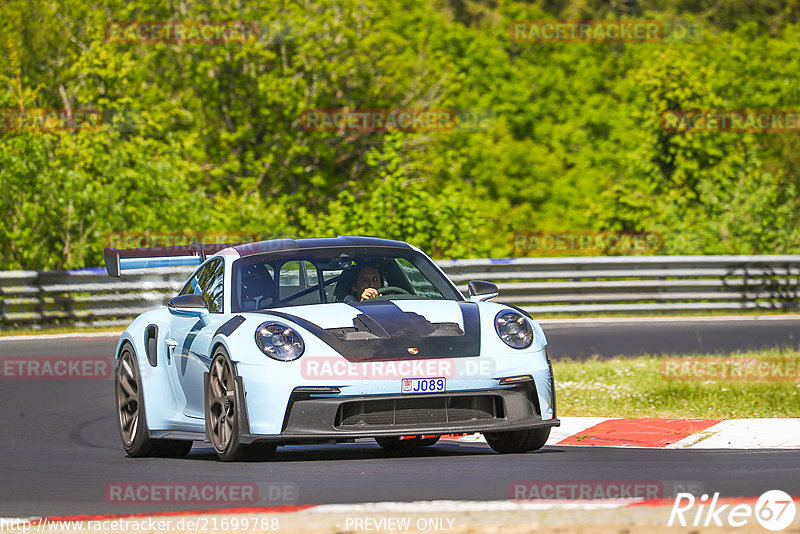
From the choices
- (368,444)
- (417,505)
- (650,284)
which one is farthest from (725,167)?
(417,505)

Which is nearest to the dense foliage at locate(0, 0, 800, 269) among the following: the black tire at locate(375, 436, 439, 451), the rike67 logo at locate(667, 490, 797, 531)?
the black tire at locate(375, 436, 439, 451)

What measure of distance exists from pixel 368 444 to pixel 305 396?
252cm

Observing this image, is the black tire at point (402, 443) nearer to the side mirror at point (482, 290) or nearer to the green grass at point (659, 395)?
the side mirror at point (482, 290)

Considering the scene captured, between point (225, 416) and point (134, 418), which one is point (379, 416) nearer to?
point (225, 416)

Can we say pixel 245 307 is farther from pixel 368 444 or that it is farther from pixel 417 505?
pixel 417 505

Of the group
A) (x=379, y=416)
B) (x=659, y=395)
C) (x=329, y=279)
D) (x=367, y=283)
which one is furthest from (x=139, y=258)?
(x=659, y=395)

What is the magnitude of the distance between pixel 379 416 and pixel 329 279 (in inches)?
63.6

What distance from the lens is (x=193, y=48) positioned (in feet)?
108

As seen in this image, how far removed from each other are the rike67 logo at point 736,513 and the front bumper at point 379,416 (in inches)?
95.0

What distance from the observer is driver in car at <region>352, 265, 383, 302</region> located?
366 inches

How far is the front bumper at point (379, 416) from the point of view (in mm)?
7988

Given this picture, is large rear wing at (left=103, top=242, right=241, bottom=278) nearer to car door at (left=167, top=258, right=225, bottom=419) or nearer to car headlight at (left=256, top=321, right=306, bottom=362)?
car door at (left=167, top=258, right=225, bottom=419)

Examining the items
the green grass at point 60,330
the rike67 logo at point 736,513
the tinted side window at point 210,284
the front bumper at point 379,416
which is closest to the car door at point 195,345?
the tinted side window at point 210,284

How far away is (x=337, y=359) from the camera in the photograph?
8.00 meters
